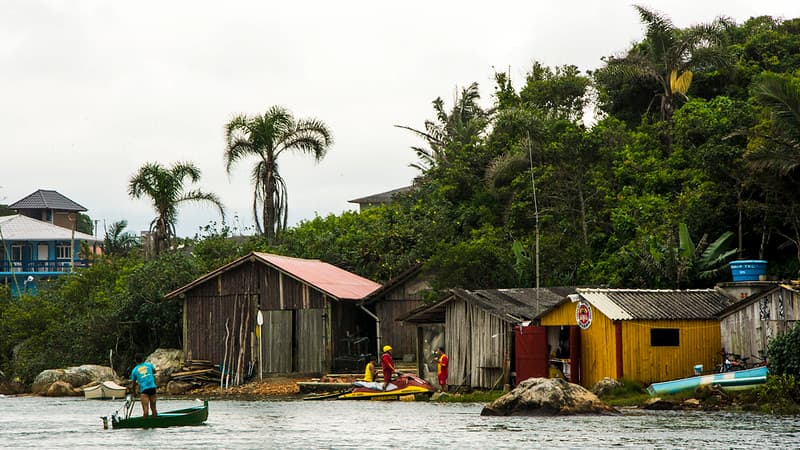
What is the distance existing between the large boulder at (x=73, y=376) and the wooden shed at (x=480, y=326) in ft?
49.6

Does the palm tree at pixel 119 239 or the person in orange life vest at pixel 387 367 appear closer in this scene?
the person in orange life vest at pixel 387 367

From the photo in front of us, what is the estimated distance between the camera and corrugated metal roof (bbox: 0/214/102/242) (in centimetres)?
8465

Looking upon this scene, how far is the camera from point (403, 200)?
62219 mm

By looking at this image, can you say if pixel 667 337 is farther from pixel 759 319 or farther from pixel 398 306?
pixel 398 306

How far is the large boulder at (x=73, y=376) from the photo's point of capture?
4625 cm

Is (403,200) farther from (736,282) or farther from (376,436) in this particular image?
(376,436)

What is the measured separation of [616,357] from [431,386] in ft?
22.3

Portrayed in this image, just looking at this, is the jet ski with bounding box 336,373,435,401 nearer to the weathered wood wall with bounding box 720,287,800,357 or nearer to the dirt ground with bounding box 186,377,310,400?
the dirt ground with bounding box 186,377,310,400

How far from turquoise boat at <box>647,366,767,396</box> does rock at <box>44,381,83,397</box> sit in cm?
2457

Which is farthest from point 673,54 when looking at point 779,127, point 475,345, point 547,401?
point 547,401

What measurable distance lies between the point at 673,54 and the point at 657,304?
19.9 m

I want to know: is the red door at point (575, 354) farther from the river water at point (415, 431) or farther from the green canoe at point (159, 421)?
the green canoe at point (159, 421)

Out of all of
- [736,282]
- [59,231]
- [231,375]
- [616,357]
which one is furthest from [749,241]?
[59,231]

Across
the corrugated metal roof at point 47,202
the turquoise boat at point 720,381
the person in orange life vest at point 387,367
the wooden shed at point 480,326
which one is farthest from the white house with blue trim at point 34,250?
the turquoise boat at point 720,381
